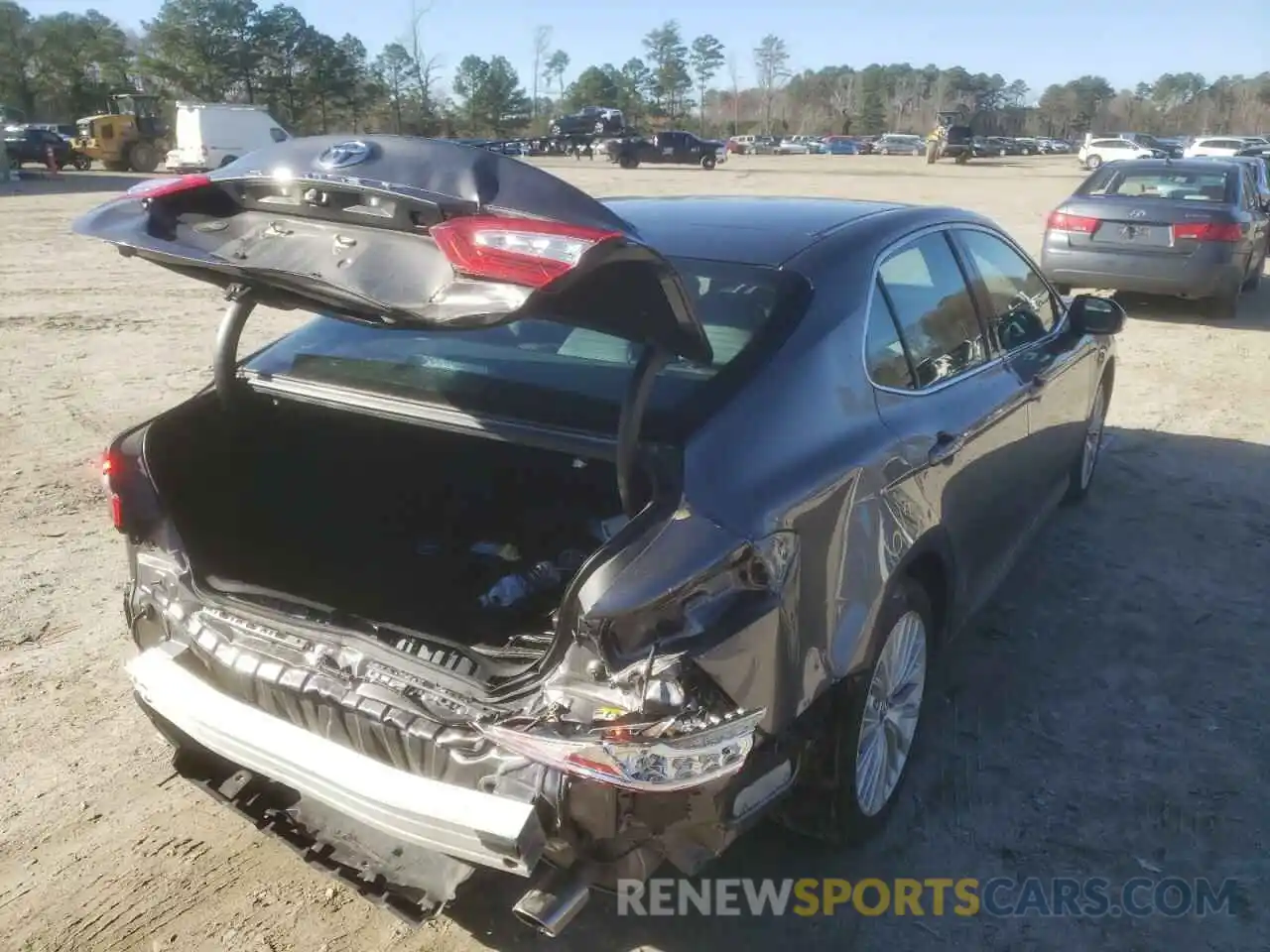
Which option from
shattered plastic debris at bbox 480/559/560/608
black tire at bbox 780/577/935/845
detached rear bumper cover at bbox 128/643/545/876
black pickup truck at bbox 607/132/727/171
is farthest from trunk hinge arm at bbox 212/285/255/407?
black pickup truck at bbox 607/132/727/171

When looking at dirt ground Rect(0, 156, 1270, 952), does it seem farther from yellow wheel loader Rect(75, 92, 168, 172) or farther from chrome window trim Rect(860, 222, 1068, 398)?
yellow wheel loader Rect(75, 92, 168, 172)

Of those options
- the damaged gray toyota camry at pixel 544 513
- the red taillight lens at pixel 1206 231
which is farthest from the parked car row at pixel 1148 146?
the damaged gray toyota camry at pixel 544 513

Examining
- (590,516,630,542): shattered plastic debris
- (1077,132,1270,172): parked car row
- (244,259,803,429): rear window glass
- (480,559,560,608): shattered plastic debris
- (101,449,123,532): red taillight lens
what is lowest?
(480,559,560,608): shattered plastic debris

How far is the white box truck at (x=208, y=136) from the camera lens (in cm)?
3462

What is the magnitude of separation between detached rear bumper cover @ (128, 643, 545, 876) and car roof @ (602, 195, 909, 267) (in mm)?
1573

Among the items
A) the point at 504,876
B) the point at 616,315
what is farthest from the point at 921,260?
the point at 504,876

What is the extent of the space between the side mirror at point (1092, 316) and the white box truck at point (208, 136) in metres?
34.2

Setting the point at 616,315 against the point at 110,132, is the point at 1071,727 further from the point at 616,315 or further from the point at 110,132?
the point at 110,132

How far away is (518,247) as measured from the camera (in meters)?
2.04

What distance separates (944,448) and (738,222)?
946mm

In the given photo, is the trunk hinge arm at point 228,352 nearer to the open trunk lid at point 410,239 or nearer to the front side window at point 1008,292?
the open trunk lid at point 410,239

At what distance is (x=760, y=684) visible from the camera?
223cm

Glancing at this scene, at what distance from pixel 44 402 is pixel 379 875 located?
6.02 meters

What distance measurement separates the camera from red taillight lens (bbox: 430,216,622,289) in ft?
6.58
